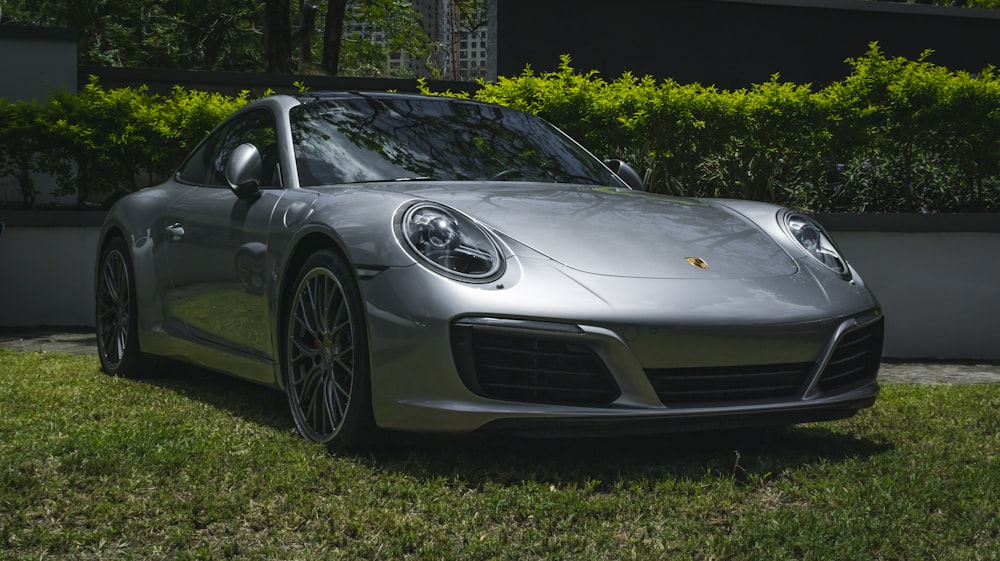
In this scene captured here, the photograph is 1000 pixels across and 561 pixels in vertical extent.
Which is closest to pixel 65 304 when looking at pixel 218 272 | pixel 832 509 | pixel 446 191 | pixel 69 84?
pixel 69 84

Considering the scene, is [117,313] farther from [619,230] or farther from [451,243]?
[619,230]

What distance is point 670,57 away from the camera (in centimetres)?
1473

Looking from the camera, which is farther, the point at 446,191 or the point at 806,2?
the point at 806,2

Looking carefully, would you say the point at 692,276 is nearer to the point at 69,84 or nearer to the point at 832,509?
the point at 832,509

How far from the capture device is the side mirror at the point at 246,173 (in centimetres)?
566

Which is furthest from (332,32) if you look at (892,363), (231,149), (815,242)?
(815,242)

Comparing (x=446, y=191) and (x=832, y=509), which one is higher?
(x=446, y=191)

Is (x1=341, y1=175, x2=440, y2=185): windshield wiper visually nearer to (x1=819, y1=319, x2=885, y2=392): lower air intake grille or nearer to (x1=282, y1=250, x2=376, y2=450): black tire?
(x1=282, y1=250, x2=376, y2=450): black tire

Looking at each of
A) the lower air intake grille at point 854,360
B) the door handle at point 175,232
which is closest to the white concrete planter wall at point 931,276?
the lower air intake grille at point 854,360

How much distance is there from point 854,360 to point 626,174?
1776mm

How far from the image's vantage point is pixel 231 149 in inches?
260

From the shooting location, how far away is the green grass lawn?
3701mm

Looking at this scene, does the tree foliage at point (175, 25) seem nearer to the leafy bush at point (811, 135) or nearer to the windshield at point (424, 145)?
the leafy bush at point (811, 135)

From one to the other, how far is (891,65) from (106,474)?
6.83 meters
